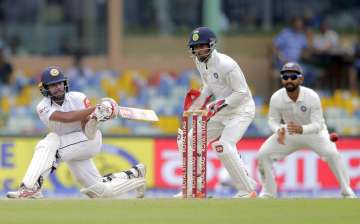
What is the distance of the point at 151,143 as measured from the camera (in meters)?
18.5

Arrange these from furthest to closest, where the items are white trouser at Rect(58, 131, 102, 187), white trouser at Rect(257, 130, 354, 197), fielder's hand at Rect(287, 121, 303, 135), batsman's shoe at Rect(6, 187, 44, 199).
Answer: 1. white trouser at Rect(257, 130, 354, 197)
2. fielder's hand at Rect(287, 121, 303, 135)
3. white trouser at Rect(58, 131, 102, 187)
4. batsman's shoe at Rect(6, 187, 44, 199)

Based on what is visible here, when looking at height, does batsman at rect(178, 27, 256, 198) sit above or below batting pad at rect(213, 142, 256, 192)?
above

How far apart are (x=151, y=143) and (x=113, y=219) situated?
7.63 m

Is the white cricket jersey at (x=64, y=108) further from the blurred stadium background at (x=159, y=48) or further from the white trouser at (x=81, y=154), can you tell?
the blurred stadium background at (x=159, y=48)

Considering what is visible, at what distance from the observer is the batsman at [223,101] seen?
13688mm

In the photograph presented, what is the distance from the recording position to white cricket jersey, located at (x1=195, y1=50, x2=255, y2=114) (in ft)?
45.2

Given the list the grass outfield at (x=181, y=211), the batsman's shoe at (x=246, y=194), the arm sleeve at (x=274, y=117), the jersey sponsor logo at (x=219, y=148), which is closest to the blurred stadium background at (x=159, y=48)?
the arm sleeve at (x=274, y=117)

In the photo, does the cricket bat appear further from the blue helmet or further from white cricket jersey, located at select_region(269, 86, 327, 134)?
white cricket jersey, located at select_region(269, 86, 327, 134)

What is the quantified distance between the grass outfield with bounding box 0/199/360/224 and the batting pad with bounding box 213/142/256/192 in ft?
4.27

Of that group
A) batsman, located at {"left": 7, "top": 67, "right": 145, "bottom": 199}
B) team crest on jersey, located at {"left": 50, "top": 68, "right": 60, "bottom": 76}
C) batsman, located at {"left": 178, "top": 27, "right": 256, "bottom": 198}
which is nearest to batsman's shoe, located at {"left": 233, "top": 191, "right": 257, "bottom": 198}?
batsman, located at {"left": 178, "top": 27, "right": 256, "bottom": 198}

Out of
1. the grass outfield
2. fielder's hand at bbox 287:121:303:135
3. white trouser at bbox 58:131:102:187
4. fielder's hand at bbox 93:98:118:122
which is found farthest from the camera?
fielder's hand at bbox 287:121:303:135

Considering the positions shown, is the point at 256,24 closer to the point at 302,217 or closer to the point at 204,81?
the point at 204,81

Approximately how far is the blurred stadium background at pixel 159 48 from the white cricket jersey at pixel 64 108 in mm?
6624

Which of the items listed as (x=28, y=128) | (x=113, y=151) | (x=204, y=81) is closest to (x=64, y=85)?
(x=204, y=81)
